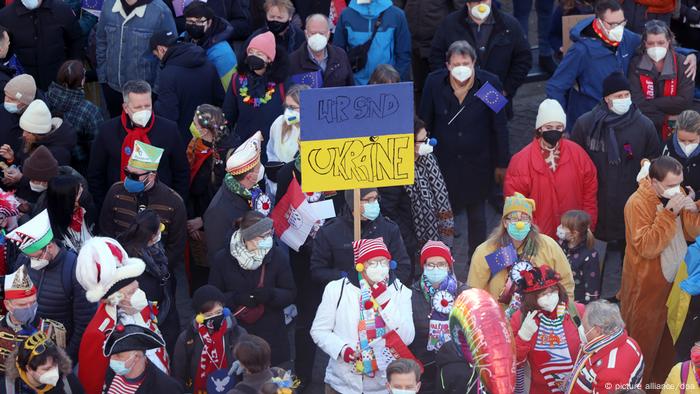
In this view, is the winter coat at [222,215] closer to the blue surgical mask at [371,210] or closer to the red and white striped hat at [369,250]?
the blue surgical mask at [371,210]

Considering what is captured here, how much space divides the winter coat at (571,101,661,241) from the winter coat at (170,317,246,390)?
12.1 feet

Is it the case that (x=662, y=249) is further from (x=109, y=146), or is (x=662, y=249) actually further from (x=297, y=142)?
(x=109, y=146)

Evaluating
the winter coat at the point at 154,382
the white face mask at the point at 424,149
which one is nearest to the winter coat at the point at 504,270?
the white face mask at the point at 424,149

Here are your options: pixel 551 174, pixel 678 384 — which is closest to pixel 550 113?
pixel 551 174

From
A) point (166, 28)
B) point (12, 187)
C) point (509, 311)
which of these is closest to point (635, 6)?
point (166, 28)

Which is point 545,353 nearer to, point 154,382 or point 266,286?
point 266,286

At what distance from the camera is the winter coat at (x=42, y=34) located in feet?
40.0

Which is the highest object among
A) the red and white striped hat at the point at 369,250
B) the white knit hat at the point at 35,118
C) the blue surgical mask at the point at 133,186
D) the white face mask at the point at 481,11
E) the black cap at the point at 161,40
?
the white face mask at the point at 481,11

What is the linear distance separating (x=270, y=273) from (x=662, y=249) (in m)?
2.84

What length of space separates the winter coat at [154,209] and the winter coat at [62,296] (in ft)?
3.35

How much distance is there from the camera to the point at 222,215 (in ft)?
31.2

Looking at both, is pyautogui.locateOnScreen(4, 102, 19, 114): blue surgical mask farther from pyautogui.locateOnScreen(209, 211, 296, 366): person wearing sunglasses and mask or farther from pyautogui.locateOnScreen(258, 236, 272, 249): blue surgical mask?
pyautogui.locateOnScreen(258, 236, 272, 249): blue surgical mask

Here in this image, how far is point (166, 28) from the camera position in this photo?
11820 millimetres

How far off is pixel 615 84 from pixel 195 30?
12.1 feet
